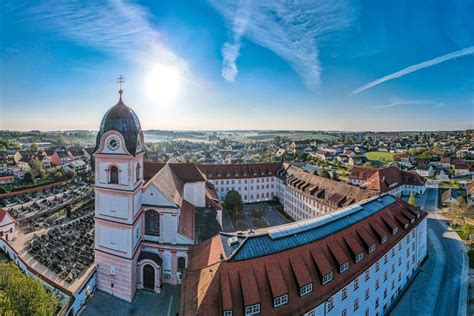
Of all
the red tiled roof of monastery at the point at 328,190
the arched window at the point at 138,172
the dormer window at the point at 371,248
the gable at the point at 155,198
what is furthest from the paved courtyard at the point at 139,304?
the red tiled roof of monastery at the point at 328,190

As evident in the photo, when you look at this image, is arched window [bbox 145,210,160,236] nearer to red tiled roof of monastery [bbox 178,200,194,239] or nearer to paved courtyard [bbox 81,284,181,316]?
red tiled roof of monastery [bbox 178,200,194,239]

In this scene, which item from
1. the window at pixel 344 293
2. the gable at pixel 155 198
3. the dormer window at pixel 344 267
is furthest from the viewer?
the gable at pixel 155 198

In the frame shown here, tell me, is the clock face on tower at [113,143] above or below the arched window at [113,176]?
above

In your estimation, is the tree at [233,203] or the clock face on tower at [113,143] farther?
the tree at [233,203]

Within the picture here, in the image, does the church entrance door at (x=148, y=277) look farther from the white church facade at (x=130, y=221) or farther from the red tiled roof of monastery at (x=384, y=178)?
the red tiled roof of monastery at (x=384, y=178)

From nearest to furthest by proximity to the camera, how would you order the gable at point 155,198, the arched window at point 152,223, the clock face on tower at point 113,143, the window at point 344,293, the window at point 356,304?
the window at point 344,293 < the window at point 356,304 < the clock face on tower at point 113,143 < the gable at point 155,198 < the arched window at point 152,223

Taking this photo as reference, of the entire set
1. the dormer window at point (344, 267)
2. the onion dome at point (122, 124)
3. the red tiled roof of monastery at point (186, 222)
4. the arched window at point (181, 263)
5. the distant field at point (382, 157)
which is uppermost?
the onion dome at point (122, 124)

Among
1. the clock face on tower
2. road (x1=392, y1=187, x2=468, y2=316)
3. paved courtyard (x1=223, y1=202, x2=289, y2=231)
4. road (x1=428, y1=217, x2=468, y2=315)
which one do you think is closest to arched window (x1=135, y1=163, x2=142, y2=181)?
the clock face on tower
